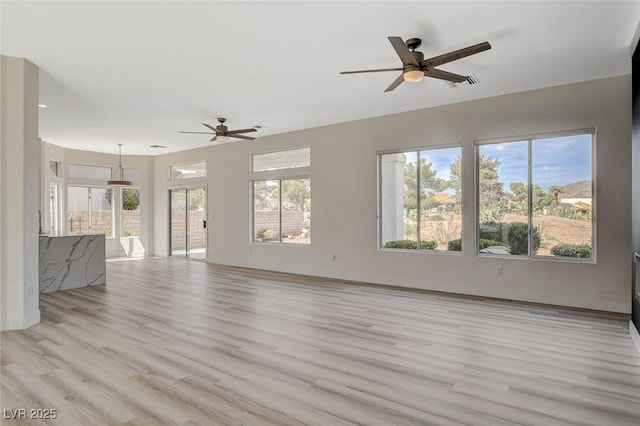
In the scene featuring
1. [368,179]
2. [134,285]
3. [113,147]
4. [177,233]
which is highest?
[113,147]

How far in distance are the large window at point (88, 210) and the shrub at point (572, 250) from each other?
35.8ft

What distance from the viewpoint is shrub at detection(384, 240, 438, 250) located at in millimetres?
6250

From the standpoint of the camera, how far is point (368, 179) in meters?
6.82

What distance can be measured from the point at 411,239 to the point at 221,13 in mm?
4639

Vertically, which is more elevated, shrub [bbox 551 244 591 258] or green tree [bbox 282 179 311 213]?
green tree [bbox 282 179 311 213]

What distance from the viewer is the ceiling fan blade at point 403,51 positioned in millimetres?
3150

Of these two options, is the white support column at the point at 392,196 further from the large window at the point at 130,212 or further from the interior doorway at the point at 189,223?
the large window at the point at 130,212

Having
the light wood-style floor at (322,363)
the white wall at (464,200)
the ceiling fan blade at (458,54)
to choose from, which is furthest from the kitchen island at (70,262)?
the ceiling fan blade at (458,54)

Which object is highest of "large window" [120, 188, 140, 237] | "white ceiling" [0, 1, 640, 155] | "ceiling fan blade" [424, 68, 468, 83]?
"white ceiling" [0, 1, 640, 155]

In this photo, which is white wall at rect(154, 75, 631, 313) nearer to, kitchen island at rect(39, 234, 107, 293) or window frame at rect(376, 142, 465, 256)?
window frame at rect(376, 142, 465, 256)

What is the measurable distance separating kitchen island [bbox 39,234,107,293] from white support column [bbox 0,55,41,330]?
225cm

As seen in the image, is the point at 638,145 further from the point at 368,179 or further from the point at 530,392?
the point at 368,179

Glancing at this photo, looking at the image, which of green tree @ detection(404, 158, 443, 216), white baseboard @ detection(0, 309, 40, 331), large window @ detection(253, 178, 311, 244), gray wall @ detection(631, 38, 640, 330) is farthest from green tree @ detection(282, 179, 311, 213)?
gray wall @ detection(631, 38, 640, 330)

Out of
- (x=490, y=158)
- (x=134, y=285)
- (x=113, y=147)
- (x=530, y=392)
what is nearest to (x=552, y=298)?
(x=490, y=158)
